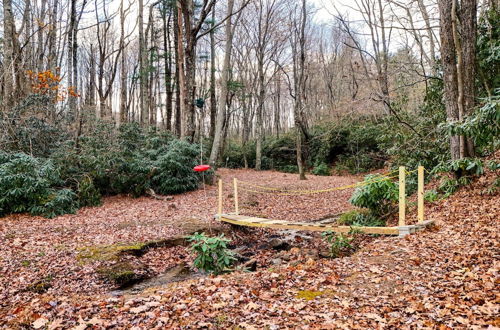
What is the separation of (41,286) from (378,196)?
744 cm

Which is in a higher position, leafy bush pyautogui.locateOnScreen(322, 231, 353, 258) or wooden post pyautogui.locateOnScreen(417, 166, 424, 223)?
wooden post pyautogui.locateOnScreen(417, 166, 424, 223)

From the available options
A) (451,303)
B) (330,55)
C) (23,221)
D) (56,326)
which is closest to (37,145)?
(23,221)

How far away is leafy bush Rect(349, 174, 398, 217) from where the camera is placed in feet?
25.3

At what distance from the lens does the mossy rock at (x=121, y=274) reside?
18.7 ft

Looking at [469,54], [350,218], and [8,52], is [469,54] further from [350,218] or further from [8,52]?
[8,52]

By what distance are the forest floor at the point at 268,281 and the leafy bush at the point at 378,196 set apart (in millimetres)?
1046

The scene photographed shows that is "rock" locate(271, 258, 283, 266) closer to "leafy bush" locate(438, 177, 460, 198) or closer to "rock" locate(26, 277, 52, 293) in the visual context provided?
"rock" locate(26, 277, 52, 293)

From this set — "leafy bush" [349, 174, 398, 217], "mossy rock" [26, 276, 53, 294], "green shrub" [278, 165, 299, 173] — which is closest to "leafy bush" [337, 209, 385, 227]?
"leafy bush" [349, 174, 398, 217]

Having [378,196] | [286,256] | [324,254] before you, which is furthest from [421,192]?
[286,256]

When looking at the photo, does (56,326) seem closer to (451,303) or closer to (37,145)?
(451,303)

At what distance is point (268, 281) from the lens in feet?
14.7

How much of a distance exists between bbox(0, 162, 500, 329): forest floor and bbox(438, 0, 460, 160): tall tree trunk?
1284 mm

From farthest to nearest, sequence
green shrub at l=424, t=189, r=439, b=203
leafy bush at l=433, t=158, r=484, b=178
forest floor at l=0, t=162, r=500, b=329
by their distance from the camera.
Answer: green shrub at l=424, t=189, r=439, b=203, leafy bush at l=433, t=158, r=484, b=178, forest floor at l=0, t=162, r=500, b=329

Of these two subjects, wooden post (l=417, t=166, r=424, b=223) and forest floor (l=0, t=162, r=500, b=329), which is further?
wooden post (l=417, t=166, r=424, b=223)
